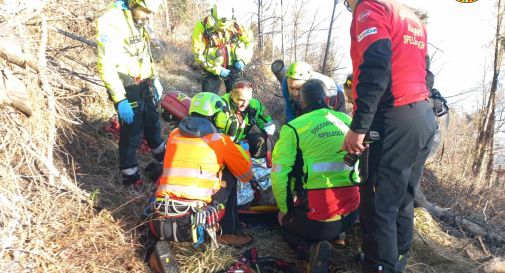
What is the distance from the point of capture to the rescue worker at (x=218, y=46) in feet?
17.8

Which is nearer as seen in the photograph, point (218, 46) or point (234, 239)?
point (234, 239)

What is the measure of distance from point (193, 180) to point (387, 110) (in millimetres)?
1565

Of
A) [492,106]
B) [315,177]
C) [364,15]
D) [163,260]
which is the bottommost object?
[492,106]

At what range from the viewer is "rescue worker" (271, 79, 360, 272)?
9.20 ft

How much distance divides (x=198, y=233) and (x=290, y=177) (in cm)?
86

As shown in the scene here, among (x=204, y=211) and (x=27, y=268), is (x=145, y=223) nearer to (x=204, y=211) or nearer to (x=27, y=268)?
(x=204, y=211)

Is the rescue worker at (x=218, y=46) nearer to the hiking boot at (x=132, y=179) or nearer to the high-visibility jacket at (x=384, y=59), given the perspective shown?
the hiking boot at (x=132, y=179)

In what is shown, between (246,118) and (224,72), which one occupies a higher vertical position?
(224,72)

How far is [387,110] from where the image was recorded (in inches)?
88.2

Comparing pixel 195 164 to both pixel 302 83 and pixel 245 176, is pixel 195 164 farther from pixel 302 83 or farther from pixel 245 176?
pixel 302 83

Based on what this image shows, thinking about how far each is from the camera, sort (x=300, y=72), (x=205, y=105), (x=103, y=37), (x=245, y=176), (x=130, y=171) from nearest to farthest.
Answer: (x=245, y=176) < (x=103, y=37) < (x=205, y=105) < (x=130, y=171) < (x=300, y=72)

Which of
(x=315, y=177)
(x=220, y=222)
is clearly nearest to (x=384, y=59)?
(x=315, y=177)

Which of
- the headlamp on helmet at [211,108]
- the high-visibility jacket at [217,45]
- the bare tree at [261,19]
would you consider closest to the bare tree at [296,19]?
the bare tree at [261,19]

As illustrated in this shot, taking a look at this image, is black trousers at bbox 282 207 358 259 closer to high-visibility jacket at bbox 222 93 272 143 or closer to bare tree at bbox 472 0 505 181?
high-visibility jacket at bbox 222 93 272 143
